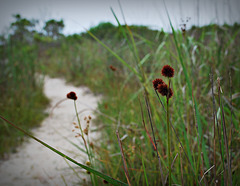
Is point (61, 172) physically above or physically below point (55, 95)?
below

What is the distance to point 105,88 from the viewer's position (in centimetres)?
277

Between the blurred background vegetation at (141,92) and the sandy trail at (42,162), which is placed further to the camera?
the sandy trail at (42,162)

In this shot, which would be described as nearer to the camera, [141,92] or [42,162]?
[42,162]

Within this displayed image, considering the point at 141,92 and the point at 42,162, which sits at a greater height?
the point at 141,92

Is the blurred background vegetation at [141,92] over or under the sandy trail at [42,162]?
over

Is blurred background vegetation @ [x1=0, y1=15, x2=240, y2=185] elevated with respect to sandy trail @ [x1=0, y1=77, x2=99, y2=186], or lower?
elevated

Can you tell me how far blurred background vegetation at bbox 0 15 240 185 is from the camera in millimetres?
776

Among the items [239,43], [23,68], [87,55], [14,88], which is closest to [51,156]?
[14,88]

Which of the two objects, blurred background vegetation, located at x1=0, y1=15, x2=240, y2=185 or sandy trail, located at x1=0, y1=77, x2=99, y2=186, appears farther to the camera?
sandy trail, located at x1=0, y1=77, x2=99, y2=186

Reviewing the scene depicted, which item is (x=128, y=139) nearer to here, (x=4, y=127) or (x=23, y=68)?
(x=4, y=127)

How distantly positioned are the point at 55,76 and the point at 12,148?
10.9ft

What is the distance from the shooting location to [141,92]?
5.08 feet

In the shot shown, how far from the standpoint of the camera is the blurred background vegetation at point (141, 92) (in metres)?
0.78

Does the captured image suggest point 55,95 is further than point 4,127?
Yes
